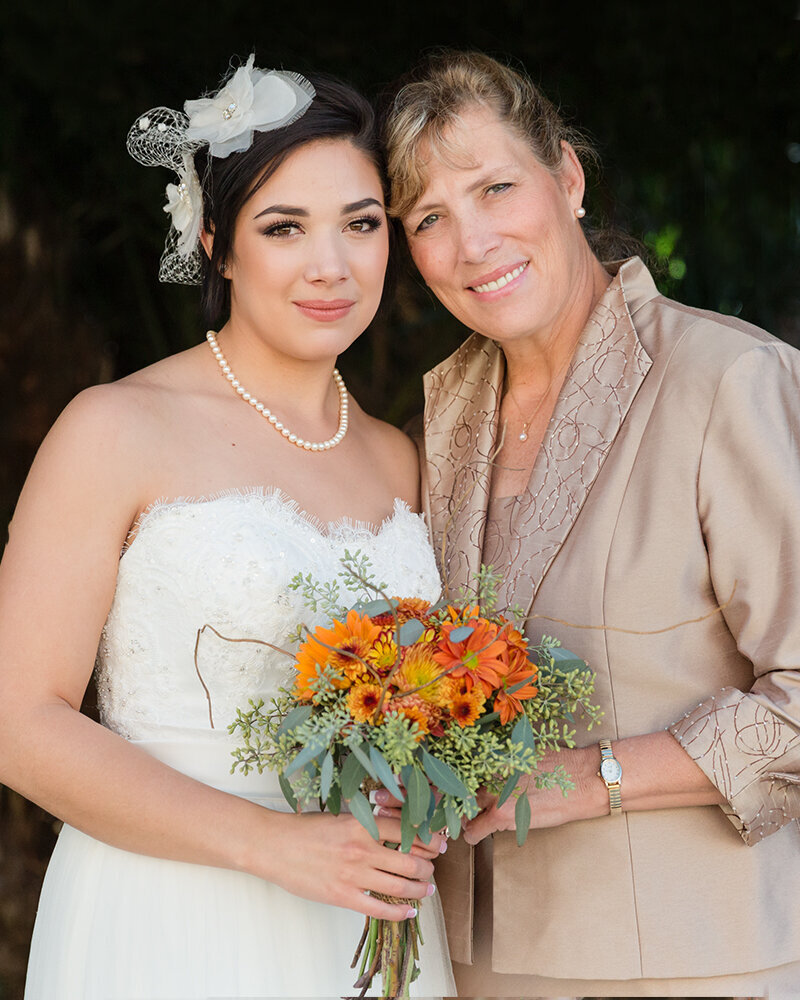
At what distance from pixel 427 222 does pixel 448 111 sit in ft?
0.91

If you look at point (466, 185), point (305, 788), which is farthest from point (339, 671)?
point (466, 185)

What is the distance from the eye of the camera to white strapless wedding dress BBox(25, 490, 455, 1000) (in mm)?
2459

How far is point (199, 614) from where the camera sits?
2.55 metres

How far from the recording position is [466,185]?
2.85m

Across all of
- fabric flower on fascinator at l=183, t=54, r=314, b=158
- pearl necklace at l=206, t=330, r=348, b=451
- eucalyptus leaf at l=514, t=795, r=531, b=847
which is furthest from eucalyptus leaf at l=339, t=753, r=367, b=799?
fabric flower on fascinator at l=183, t=54, r=314, b=158

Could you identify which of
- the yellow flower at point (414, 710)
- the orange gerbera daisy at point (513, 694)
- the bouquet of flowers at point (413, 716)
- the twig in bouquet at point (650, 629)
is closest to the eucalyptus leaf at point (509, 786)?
the bouquet of flowers at point (413, 716)

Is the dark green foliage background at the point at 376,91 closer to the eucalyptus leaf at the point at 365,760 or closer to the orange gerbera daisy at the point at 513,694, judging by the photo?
A: the orange gerbera daisy at the point at 513,694

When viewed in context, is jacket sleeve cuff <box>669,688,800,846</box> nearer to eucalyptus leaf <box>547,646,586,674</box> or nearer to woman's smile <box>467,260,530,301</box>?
eucalyptus leaf <box>547,646,586,674</box>

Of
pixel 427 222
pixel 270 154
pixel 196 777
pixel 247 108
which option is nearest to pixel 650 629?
pixel 196 777

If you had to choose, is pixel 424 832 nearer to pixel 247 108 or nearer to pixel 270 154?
pixel 270 154

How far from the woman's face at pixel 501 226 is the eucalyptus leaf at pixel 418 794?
1292 mm

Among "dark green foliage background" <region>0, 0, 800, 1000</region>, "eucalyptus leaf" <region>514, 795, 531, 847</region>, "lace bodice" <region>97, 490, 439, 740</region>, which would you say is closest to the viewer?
"eucalyptus leaf" <region>514, 795, 531, 847</region>

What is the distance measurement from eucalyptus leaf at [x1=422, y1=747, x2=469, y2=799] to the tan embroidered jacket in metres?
0.51

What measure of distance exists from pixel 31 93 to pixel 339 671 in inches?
122
